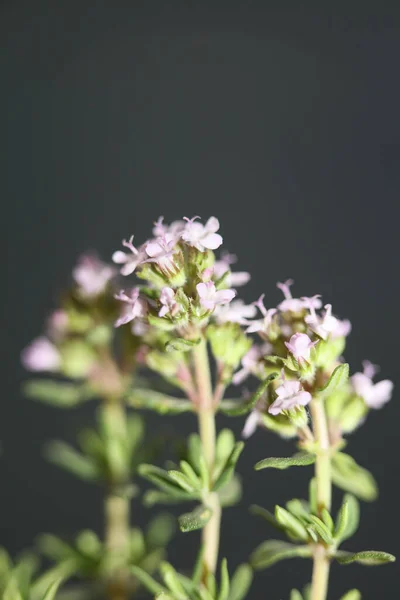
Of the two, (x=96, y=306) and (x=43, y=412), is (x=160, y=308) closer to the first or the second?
(x=96, y=306)

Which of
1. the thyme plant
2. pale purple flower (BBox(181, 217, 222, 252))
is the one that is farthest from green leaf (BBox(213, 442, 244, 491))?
pale purple flower (BBox(181, 217, 222, 252))

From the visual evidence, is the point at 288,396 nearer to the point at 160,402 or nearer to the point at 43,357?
the point at 160,402

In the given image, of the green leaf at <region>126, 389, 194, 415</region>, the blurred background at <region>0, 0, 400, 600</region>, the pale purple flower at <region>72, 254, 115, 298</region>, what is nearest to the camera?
the green leaf at <region>126, 389, 194, 415</region>

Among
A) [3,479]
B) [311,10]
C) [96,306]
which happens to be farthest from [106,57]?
[96,306]

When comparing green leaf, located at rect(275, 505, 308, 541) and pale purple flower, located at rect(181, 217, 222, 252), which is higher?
pale purple flower, located at rect(181, 217, 222, 252)

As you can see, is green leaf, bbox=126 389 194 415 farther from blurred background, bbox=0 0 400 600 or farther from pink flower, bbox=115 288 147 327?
blurred background, bbox=0 0 400 600

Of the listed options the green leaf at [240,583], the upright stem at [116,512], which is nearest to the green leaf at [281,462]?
the green leaf at [240,583]

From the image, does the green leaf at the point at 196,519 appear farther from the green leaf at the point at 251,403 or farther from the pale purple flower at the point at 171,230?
the pale purple flower at the point at 171,230
